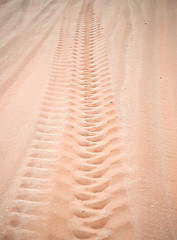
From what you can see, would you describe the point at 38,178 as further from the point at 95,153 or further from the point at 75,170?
the point at 95,153

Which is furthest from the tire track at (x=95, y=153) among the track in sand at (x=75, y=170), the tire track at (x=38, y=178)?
the tire track at (x=38, y=178)

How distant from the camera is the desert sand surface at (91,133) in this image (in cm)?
141

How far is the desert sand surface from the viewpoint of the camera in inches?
55.4

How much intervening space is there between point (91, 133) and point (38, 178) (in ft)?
2.30

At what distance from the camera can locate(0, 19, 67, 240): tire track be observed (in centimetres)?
136

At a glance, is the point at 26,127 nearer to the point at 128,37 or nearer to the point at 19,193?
the point at 19,193

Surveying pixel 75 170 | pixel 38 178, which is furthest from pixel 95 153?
pixel 38 178

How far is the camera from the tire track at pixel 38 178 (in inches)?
53.6

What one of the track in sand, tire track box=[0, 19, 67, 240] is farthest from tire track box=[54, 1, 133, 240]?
tire track box=[0, 19, 67, 240]

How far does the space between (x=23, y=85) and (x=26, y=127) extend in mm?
890

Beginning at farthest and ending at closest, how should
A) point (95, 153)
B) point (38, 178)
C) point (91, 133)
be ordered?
point (91, 133) → point (95, 153) → point (38, 178)

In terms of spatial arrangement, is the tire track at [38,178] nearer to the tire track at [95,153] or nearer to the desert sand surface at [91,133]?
the desert sand surface at [91,133]

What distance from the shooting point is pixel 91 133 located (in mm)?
2080

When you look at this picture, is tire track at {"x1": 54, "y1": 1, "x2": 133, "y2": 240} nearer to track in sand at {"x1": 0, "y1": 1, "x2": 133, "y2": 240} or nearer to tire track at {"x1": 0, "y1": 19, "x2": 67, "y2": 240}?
track in sand at {"x1": 0, "y1": 1, "x2": 133, "y2": 240}
